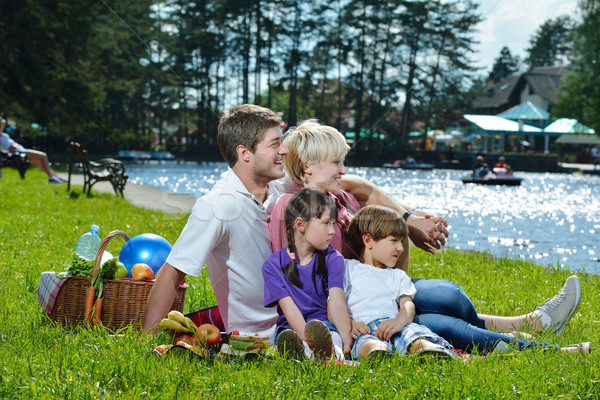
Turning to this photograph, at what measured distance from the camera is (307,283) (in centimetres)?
361

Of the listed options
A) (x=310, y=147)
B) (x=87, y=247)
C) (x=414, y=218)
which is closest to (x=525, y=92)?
(x=414, y=218)

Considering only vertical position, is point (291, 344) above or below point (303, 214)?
below

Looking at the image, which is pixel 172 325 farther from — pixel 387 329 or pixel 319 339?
pixel 387 329

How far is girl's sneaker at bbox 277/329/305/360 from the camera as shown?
127 inches

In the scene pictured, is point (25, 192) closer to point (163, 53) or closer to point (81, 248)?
point (81, 248)

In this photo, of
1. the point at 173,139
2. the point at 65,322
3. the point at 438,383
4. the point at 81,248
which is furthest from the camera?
the point at 173,139

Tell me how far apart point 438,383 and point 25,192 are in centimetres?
1333

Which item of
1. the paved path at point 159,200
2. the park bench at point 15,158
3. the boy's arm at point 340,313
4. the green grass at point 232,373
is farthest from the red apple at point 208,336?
the park bench at point 15,158

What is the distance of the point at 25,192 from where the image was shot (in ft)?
47.7

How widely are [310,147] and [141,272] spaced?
52.5 inches

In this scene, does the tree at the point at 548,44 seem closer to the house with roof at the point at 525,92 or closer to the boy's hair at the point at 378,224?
the house with roof at the point at 525,92

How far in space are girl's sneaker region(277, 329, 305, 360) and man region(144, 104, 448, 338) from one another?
18.8 inches

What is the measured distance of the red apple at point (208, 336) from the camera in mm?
3439

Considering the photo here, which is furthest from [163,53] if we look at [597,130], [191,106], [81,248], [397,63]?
[81,248]
